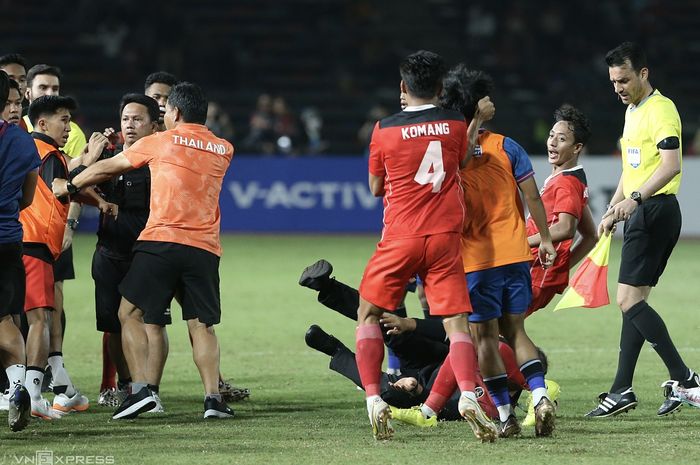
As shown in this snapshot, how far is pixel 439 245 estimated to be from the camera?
6.67 metres

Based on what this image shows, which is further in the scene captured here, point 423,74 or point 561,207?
point 561,207

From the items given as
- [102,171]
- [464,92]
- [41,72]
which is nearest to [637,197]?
[464,92]

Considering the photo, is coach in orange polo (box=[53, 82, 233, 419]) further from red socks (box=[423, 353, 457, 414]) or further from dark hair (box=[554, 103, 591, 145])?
dark hair (box=[554, 103, 591, 145])

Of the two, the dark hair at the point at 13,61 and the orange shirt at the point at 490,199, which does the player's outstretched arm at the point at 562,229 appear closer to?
the orange shirt at the point at 490,199

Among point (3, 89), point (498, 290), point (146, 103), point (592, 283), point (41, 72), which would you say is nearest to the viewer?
point (3, 89)

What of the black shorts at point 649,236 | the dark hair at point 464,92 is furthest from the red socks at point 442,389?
the black shorts at point 649,236

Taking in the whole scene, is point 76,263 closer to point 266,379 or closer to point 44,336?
point 266,379

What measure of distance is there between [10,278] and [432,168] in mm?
2489

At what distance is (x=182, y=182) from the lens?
24.8 feet

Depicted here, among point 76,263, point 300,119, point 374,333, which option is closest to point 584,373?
point 374,333

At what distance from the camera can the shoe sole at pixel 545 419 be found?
6660 millimetres

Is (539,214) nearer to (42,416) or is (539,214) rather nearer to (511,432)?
(511,432)

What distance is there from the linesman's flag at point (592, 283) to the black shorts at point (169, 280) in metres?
2.25

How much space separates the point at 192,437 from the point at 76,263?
35.0 ft
